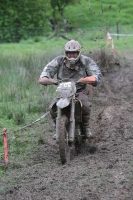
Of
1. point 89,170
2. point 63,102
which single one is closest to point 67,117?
point 63,102

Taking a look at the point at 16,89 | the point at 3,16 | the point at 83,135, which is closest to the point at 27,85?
the point at 16,89

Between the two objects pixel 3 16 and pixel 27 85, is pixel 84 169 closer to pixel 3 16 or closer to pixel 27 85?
pixel 27 85

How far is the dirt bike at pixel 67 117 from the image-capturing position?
781 centimetres

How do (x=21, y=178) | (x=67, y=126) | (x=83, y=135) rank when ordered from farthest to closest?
(x=83, y=135), (x=67, y=126), (x=21, y=178)

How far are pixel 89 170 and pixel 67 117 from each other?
1.12 m

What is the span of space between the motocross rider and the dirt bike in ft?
0.69

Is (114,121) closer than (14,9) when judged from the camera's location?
Yes

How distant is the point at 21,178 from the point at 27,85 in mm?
7606

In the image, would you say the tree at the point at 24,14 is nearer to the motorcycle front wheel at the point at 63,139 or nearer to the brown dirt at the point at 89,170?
the brown dirt at the point at 89,170

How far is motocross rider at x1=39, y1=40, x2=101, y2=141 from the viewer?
27.9ft

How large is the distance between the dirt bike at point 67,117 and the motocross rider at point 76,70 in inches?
8.3

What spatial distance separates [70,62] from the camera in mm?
8570

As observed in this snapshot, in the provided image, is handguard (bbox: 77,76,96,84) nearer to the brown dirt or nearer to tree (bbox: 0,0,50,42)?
the brown dirt

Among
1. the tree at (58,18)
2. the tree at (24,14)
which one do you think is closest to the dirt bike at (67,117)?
the tree at (58,18)
